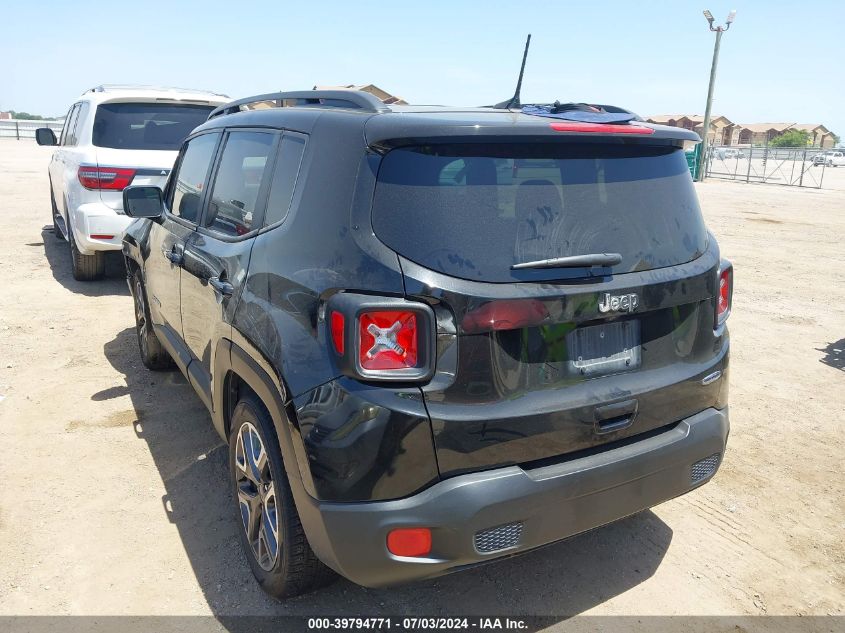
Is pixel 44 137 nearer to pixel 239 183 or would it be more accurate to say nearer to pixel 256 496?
pixel 239 183

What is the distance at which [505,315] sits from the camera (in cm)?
217

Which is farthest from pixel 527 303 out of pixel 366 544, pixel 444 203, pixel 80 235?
pixel 80 235

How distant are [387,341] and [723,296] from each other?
1572mm

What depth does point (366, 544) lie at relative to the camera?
2.18 metres

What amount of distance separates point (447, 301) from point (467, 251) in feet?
0.59

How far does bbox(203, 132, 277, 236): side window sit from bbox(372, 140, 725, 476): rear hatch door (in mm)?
901

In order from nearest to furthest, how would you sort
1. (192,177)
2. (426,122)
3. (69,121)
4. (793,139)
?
(426,122)
(192,177)
(69,121)
(793,139)

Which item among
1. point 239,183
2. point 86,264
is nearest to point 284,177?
point 239,183

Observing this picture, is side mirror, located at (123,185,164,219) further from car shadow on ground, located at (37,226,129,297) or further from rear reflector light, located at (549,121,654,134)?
car shadow on ground, located at (37,226,129,297)

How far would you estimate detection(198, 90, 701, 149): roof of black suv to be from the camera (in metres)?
2.24

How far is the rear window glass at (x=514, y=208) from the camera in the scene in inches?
85.6

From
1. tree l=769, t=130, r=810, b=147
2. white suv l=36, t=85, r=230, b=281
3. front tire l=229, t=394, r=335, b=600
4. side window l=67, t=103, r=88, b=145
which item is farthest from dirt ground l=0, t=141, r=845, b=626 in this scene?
tree l=769, t=130, r=810, b=147

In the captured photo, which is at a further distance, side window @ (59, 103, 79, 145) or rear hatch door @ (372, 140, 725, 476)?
side window @ (59, 103, 79, 145)

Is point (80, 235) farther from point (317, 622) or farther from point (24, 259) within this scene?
point (317, 622)
